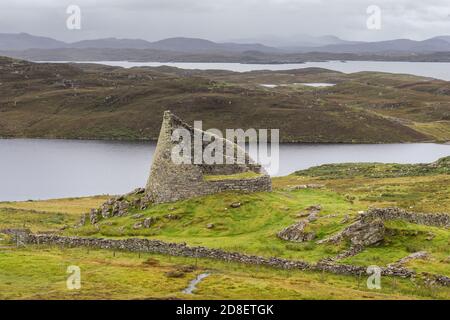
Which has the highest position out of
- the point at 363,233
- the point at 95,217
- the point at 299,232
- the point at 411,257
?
the point at 363,233

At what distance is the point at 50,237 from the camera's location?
46.8m

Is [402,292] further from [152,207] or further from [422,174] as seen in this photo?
[422,174]

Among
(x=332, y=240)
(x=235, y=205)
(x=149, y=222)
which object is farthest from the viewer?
(x=149, y=222)

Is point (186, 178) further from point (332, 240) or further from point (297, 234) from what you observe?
point (332, 240)

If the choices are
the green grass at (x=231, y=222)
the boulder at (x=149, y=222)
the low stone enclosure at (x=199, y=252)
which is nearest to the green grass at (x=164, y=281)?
the low stone enclosure at (x=199, y=252)

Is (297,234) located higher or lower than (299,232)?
lower

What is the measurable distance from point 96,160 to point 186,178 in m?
92.2

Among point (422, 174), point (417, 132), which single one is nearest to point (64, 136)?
A: point (417, 132)

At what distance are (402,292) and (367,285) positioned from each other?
6.68 feet

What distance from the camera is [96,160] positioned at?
137 meters

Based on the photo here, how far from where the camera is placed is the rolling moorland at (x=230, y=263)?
32906 millimetres

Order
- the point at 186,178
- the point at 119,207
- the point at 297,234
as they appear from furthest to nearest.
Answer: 1. the point at 119,207
2. the point at 186,178
3. the point at 297,234

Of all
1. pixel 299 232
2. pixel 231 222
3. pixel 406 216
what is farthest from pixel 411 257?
pixel 231 222

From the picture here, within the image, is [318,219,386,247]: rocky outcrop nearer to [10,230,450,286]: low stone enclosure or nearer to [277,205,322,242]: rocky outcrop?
[277,205,322,242]: rocky outcrop
